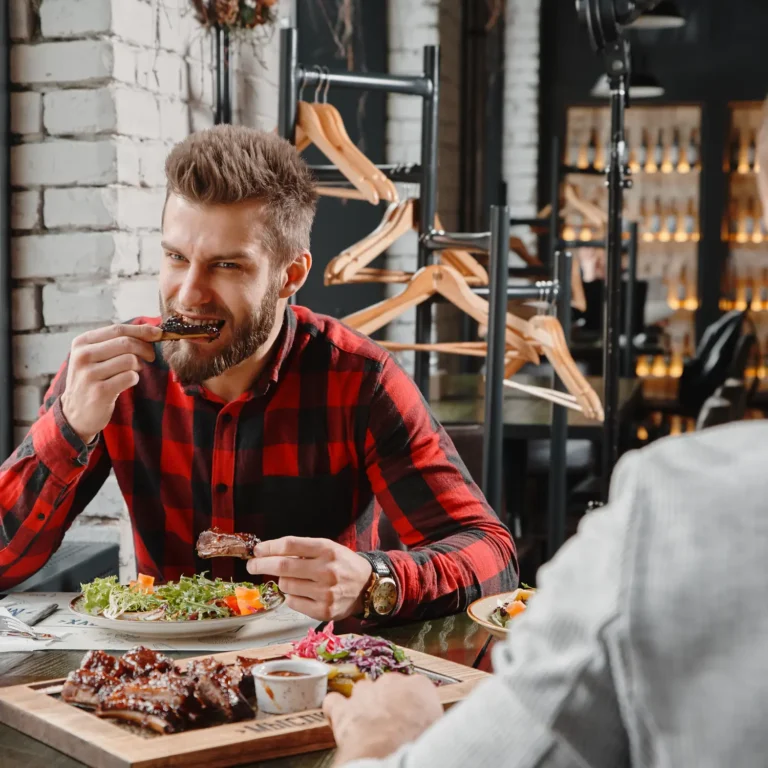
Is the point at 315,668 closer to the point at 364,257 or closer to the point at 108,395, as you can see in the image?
the point at 108,395

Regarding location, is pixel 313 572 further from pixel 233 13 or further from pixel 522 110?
pixel 522 110

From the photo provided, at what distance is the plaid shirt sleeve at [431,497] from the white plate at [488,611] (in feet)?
0.38

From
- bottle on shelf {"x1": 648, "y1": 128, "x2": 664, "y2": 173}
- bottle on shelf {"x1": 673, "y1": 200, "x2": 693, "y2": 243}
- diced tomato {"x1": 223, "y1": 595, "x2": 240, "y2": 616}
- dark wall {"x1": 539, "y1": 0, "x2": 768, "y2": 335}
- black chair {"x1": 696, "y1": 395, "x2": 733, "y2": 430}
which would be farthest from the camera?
bottle on shelf {"x1": 648, "y1": 128, "x2": 664, "y2": 173}

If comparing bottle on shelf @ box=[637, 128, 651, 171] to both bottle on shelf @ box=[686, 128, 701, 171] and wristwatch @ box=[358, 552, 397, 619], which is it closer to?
bottle on shelf @ box=[686, 128, 701, 171]

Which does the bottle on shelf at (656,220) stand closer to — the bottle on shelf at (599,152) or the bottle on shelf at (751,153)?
the bottle on shelf at (599,152)

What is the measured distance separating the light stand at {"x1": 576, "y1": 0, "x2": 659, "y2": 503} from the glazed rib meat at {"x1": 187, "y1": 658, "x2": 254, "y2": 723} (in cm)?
190

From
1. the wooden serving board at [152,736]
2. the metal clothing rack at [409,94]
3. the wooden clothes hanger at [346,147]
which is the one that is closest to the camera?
the wooden serving board at [152,736]

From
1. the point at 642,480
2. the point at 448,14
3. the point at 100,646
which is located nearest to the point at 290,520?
the point at 100,646

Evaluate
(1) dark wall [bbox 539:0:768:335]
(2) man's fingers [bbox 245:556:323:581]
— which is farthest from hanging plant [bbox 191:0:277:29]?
(1) dark wall [bbox 539:0:768:335]

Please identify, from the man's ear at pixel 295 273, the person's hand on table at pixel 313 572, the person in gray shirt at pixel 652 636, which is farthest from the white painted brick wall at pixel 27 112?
the person in gray shirt at pixel 652 636

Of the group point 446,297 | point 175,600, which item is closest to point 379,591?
point 175,600

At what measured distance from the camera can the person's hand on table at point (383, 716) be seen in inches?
33.9

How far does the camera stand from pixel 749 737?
0.53 metres

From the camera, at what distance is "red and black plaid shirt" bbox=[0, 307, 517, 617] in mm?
1892
